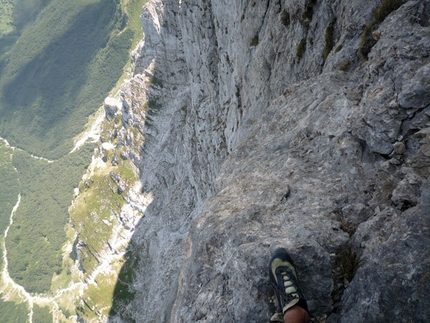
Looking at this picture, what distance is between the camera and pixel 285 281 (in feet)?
33.3

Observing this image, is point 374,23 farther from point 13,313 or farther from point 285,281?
point 13,313

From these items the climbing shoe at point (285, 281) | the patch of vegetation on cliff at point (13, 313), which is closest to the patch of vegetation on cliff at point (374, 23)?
the climbing shoe at point (285, 281)

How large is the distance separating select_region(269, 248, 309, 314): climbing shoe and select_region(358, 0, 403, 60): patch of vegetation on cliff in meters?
15.0

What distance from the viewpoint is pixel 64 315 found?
161m

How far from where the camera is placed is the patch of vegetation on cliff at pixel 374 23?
1795 centimetres

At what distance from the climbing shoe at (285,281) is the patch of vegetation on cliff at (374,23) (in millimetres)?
15047

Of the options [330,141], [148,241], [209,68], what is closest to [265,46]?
[330,141]

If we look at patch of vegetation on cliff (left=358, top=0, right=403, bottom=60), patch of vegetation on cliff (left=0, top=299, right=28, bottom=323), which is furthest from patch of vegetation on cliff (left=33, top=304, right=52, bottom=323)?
patch of vegetation on cliff (left=358, top=0, right=403, bottom=60)

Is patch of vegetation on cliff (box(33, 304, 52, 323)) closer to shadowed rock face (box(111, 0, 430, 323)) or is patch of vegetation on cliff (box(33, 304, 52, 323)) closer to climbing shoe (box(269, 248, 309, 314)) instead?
shadowed rock face (box(111, 0, 430, 323))

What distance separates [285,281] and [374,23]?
1757 centimetres

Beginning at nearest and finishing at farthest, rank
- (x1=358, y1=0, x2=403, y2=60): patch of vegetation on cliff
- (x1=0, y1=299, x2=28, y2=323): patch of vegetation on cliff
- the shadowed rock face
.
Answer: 1. the shadowed rock face
2. (x1=358, y1=0, x2=403, y2=60): patch of vegetation on cliff
3. (x1=0, y1=299, x2=28, y2=323): patch of vegetation on cliff

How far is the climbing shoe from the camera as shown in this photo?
968cm

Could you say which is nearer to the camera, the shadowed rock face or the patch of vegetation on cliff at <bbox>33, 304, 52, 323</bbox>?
the shadowed rock face

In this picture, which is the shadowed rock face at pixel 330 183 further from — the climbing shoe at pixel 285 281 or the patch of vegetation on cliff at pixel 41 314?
the patch of vegetation on cliff at pixel 41 314
